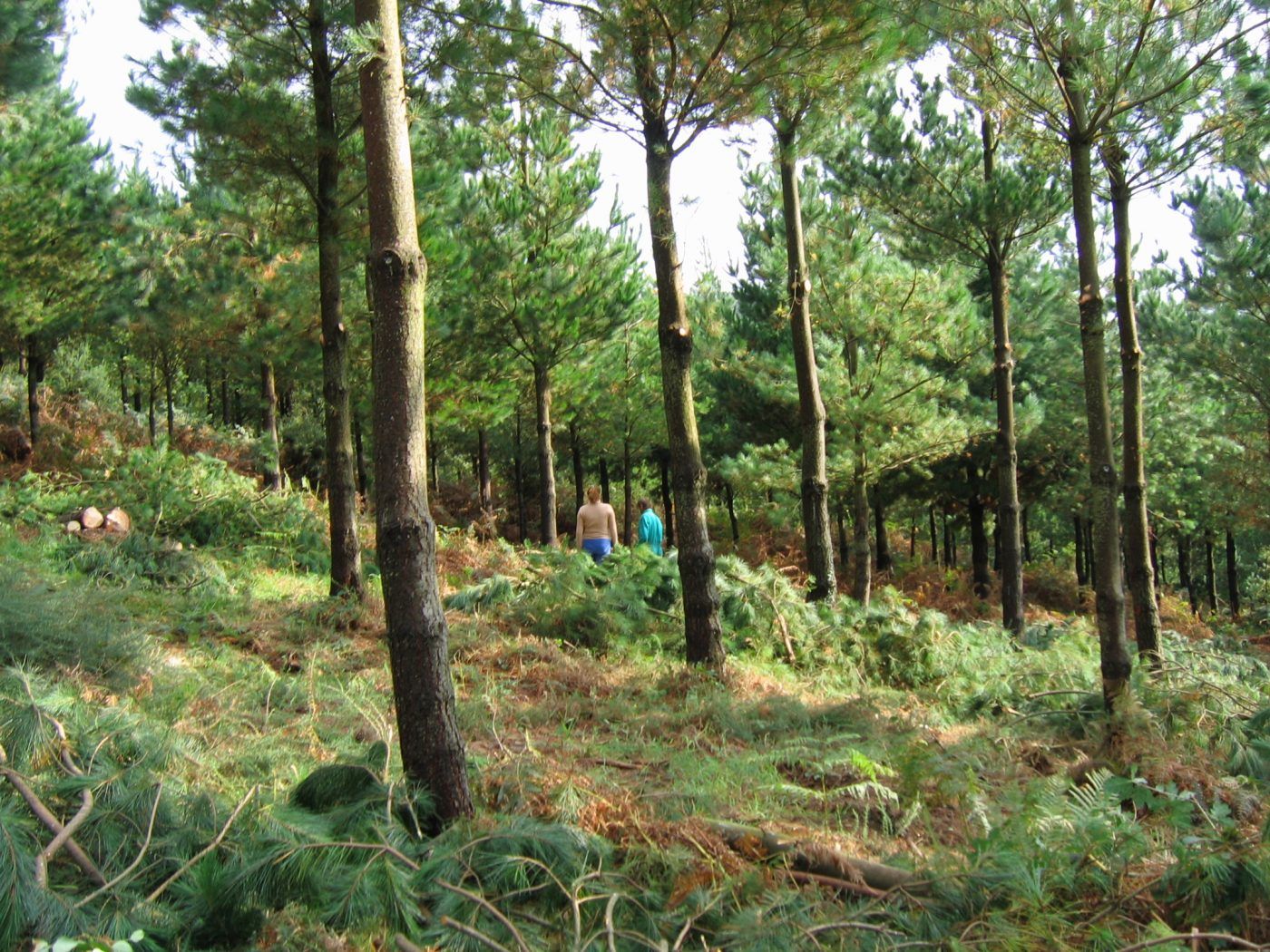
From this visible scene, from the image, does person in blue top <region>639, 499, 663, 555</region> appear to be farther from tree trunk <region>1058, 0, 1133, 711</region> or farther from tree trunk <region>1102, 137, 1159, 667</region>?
tree trunk <region>1058, 0, 1133, 711</region>

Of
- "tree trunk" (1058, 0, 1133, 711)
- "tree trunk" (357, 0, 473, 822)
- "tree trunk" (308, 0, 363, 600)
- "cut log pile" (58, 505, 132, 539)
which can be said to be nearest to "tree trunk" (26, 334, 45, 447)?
"cut log pile" (58, 505, 132, 539)

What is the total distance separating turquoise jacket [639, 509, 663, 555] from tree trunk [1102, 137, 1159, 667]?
17.0 feet

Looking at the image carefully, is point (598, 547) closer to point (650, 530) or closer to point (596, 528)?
point (596, 528)

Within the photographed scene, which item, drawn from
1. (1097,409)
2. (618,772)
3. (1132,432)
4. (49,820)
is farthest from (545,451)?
(49,820)

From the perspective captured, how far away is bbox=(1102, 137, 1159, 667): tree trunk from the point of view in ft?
27.4

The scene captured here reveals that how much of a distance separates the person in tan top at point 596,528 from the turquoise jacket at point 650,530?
357 millimetres

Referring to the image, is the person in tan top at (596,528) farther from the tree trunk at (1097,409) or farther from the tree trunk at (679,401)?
the tree trunk at (1097,409)

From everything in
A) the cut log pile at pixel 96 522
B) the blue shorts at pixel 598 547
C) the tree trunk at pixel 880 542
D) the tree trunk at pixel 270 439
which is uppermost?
the tree trunk at pixel 270 439

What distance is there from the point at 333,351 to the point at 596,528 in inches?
163

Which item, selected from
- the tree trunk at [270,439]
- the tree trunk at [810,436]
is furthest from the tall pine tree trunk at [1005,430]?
the tree trunk at [270,439]

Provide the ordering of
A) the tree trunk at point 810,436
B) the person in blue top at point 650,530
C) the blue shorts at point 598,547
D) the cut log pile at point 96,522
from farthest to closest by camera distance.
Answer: the blue shorts at point 598,547 < the person in blue top at point 650,530 < the tree trunk at point 810,436 < the cut log pile at point 96,522

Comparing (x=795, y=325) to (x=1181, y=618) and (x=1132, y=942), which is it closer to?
(x=1132, y=942)

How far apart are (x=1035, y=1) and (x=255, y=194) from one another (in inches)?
317

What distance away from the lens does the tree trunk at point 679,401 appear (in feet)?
24.8
